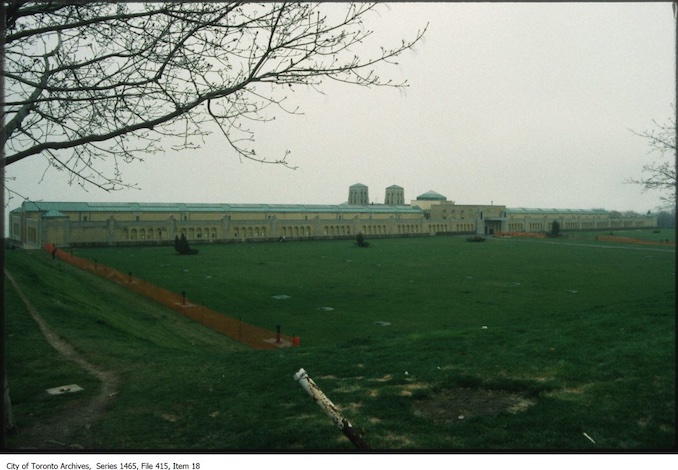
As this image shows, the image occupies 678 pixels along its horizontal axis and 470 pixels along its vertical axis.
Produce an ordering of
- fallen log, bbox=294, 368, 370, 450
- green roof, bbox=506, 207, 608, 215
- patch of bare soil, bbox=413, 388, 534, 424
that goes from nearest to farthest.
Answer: fallen log, bbox=294, 368, 370, 450
patch of bare soil, bbox=413, 388, 534, 424
green roof, bbox=506, 207, 608, 215

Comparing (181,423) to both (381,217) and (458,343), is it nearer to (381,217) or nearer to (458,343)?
(458,343)

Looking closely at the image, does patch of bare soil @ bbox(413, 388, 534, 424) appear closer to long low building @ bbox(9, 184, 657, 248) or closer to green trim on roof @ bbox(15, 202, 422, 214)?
long low building @ bbox(9, 184, 657, 248)

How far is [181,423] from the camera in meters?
6.79

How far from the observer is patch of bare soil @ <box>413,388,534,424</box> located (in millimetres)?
6584

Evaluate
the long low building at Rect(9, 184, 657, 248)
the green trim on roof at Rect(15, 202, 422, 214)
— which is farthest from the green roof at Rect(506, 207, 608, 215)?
the green trim on roof at Rect(15, 202, 422, 214)

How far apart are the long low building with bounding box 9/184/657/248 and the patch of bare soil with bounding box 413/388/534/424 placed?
137 ft

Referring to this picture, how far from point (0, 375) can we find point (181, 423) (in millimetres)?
2248

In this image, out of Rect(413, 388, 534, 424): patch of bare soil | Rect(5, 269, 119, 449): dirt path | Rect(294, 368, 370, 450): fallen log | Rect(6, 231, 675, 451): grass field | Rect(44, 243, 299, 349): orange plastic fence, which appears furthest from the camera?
Rect(44, 243, 299, 349): orange plastic fence

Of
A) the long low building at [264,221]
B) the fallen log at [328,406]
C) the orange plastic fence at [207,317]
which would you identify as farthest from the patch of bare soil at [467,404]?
the long low building at [264,221]

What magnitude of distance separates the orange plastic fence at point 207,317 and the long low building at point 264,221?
584 inches

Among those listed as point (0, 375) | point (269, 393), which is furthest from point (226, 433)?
point (0, 375)

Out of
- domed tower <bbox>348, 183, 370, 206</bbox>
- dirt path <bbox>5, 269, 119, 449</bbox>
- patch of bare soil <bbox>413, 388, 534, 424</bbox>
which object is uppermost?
domed tower <bbox>348, 183, 370, 206</bbox>

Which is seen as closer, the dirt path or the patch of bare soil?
the dirt path

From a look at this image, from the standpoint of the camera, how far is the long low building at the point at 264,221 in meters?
66.1
